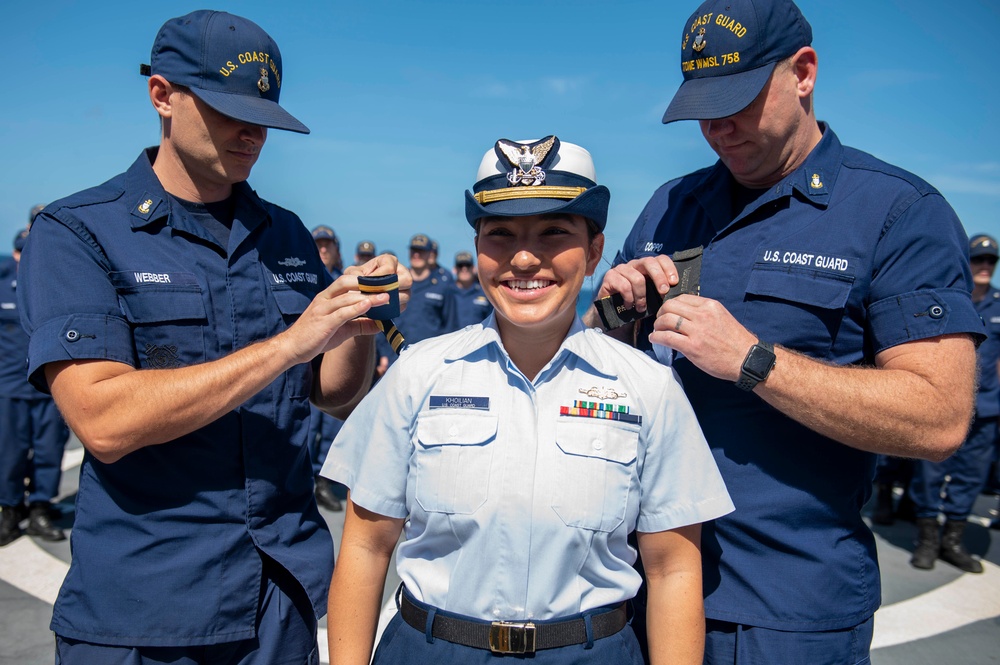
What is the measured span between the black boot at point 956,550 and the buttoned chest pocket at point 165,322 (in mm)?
6475

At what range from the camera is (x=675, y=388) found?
194 cm

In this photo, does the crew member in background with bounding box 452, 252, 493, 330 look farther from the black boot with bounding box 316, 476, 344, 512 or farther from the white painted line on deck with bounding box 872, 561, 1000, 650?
the white painted line on deck with bounding box 872, 561, 1000, 650

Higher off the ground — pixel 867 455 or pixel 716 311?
pixel 716 311

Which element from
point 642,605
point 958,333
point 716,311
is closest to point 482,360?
point 716,311

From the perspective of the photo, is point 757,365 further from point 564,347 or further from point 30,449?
point 30,449

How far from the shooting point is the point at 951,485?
6367 mm

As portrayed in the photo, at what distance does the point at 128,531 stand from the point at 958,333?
2430 mm

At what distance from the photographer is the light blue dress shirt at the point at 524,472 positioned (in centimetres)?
181

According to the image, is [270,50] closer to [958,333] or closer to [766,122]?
[766,122]

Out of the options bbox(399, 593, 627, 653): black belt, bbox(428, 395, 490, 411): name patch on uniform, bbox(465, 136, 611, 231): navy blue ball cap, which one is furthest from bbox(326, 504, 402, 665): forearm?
bbox(465, 136, 611, 231): navy blue ball cap

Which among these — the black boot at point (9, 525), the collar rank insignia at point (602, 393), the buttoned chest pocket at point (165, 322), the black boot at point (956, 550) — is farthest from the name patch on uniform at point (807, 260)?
the black boot at point (9, 525)

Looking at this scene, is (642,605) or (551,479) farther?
(642,605)

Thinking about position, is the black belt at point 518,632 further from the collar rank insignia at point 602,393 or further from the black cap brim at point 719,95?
the black cap brim at point 719,95

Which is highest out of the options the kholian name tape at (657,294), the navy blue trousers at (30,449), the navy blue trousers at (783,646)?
the kholian name tape at (657,294)
